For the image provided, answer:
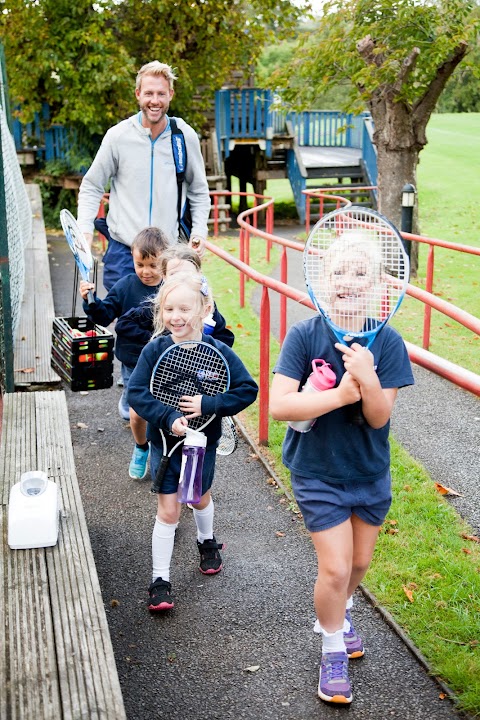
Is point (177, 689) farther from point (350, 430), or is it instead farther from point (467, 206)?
point (467, 206)

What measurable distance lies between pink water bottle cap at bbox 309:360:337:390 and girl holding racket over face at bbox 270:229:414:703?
1.1 inches

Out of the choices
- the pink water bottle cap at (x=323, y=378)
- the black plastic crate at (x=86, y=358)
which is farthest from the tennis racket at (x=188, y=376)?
the black plastic crate at (x=86, y=358)

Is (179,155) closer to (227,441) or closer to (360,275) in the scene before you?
(227,441)

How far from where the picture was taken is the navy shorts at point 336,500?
2814mm

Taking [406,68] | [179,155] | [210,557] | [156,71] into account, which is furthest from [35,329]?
[406,68]

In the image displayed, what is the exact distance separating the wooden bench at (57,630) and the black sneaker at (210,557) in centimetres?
73

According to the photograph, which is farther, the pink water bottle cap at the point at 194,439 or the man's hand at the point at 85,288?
the man's hand at the point at 85,288

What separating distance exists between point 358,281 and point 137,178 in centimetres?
253

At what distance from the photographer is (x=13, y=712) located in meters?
1.98

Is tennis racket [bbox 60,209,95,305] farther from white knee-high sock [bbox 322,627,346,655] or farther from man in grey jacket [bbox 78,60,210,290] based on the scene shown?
white knee-high sock [bbox 322,627,346,655]

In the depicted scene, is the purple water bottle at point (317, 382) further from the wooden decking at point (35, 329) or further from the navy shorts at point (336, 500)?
the wooden decking at point (35, 329)

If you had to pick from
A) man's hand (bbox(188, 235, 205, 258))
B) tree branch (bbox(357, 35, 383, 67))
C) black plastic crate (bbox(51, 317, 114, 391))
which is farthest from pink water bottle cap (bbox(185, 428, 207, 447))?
tree branch (bbox(357, 35, 383, 67))

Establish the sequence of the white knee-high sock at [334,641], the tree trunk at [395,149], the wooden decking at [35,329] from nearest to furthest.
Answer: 1. the white knee-high sock at [334,641]
2. the wooden decking at [35,329]
3. the tree trunk at [395,149]

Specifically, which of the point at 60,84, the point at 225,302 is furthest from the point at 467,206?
the point at 225,302
